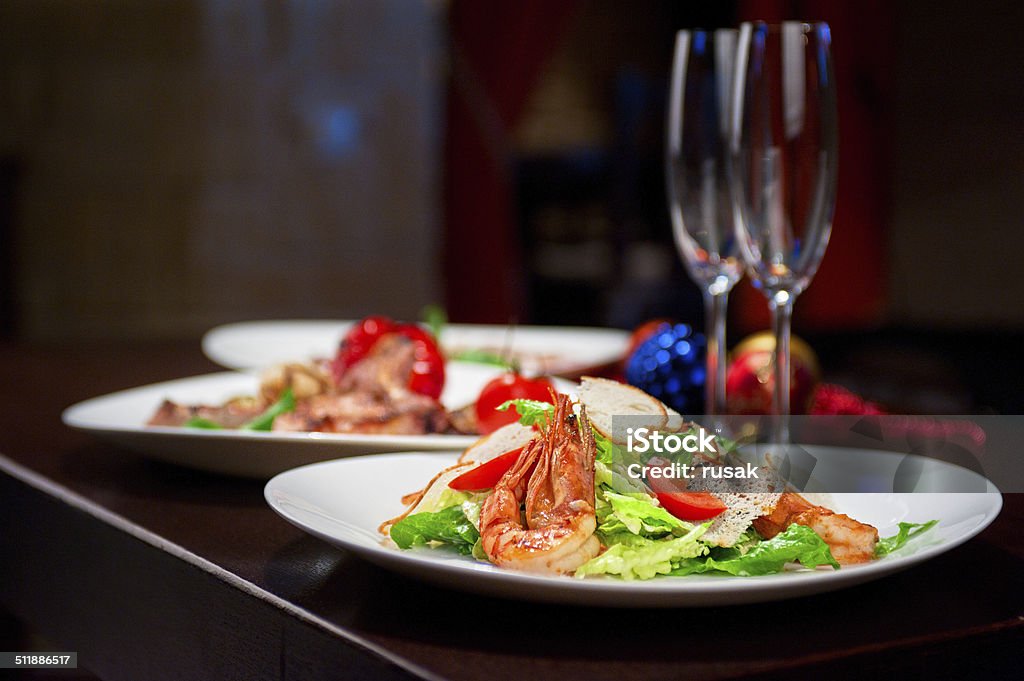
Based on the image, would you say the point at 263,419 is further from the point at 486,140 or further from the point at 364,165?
the point at 364,165

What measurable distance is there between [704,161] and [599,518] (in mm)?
551

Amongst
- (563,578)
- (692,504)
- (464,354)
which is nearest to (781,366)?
(692,504)

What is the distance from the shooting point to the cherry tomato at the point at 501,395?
1110 mm

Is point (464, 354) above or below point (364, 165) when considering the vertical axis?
below

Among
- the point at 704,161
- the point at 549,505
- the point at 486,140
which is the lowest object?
the point at 549,505

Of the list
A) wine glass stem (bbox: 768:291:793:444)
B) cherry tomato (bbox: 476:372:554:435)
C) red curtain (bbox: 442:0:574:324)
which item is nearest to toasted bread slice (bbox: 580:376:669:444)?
wine glass stem (bbox: 768:291:793:444)

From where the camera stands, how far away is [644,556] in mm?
657

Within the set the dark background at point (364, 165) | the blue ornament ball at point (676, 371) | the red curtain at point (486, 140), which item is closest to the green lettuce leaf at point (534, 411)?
the blue ornament ball at point (676, 371)

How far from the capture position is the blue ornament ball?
4.50 ft

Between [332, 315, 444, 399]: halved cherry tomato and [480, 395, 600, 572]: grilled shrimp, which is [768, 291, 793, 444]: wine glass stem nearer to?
[480, 395, 600, 572]: grilled shrimp

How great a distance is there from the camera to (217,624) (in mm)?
748

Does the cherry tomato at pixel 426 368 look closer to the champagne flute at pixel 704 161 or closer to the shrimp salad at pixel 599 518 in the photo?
the champagne flute at pixel 704 161

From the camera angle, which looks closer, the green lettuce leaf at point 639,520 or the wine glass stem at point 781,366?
the green lettuce leaf at point 639,520

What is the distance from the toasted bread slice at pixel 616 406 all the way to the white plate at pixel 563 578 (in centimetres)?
11
